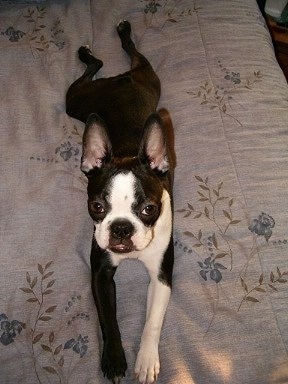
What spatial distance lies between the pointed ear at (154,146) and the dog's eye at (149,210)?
8.9 inches

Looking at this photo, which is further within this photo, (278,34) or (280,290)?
(278,34)

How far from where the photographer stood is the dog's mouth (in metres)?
2.03

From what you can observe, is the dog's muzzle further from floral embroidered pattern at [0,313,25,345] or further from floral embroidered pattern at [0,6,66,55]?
floral embroidered pattern at [0,6,66,55]

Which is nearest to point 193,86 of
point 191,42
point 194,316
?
point 191,42

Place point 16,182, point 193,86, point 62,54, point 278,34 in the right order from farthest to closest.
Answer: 1. point 278,34
2. point 62,54
3. point 193,86
4. point 16,182

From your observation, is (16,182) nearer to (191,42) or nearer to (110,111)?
(110,111)

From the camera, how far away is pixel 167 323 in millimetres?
2131

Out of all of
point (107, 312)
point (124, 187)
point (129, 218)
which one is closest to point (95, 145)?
point (124, 187)

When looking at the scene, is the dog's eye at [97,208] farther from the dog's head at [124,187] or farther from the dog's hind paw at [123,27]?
the dog's hind paw at [123,27]

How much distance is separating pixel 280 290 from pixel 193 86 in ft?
4.95

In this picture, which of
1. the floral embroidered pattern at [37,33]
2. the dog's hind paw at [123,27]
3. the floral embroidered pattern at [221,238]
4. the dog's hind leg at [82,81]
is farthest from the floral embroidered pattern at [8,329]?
the dog's hind paw at [123,27]

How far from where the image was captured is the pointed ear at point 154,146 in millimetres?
2041

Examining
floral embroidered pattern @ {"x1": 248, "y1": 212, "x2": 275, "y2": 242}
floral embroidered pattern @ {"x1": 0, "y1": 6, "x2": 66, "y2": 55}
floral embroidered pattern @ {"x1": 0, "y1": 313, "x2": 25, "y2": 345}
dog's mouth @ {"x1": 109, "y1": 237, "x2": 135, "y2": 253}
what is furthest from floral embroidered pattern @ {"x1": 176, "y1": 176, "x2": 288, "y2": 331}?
floral embroidered pattern @ {"x1": 0, "y1": 6, "x2": 66, "y2": 55}

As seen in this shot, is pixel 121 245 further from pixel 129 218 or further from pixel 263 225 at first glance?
pixel 263 225
